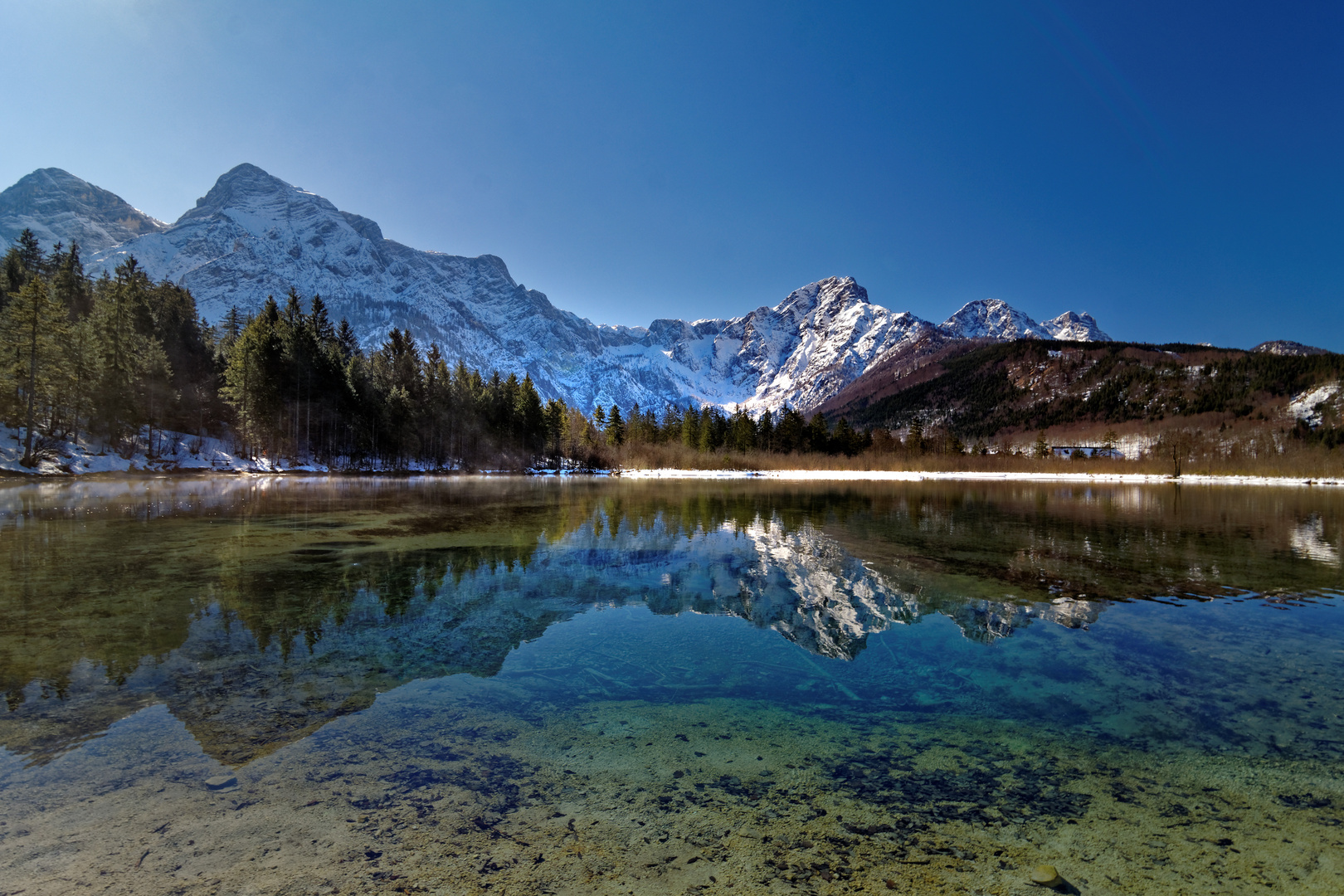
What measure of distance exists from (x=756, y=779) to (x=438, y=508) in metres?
24.0

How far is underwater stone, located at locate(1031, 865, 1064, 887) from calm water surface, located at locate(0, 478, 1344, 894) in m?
0.08

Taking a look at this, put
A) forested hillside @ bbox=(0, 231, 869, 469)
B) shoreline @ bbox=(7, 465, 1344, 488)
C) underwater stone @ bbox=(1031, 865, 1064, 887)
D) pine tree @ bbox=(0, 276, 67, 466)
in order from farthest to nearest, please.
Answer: shoreline @ bbox=(7, 465, 1344, 488) < forested hillside @ bbox=(0, 231, 869, 469) < pine tree @ bbox=(0, 276, 67, 466) < underwater stone @ bbox=(1031, 865, 1064, 887)

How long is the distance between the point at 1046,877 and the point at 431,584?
10.2m

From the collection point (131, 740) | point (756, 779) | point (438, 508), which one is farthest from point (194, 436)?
point (756, 779)

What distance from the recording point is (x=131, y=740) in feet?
15.5

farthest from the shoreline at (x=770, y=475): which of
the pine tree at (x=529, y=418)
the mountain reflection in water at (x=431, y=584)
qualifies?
the mountain reflection in water at (x=431, y=584)

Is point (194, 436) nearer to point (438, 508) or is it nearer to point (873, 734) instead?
point (438, 508)

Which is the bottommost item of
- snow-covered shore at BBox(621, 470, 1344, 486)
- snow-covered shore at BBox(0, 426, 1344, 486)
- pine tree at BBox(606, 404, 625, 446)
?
snow-covered shore at BBox(621, 470, 1344, 486)

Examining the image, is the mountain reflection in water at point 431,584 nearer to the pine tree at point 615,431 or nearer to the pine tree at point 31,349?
the pine tree at point 31,349

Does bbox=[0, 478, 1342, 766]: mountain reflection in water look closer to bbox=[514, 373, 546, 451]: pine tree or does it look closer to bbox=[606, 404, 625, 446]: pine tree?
bbox=[514, 373, 546, 451]: pine tree

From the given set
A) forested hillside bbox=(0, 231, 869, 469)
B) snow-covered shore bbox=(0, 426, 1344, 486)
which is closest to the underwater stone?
snow-covered shore bbox=(0, 426, 1344, 486)

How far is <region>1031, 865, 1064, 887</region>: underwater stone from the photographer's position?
10.3ft

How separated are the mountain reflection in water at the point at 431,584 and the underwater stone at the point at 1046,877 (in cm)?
348

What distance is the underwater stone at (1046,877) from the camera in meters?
3.14
